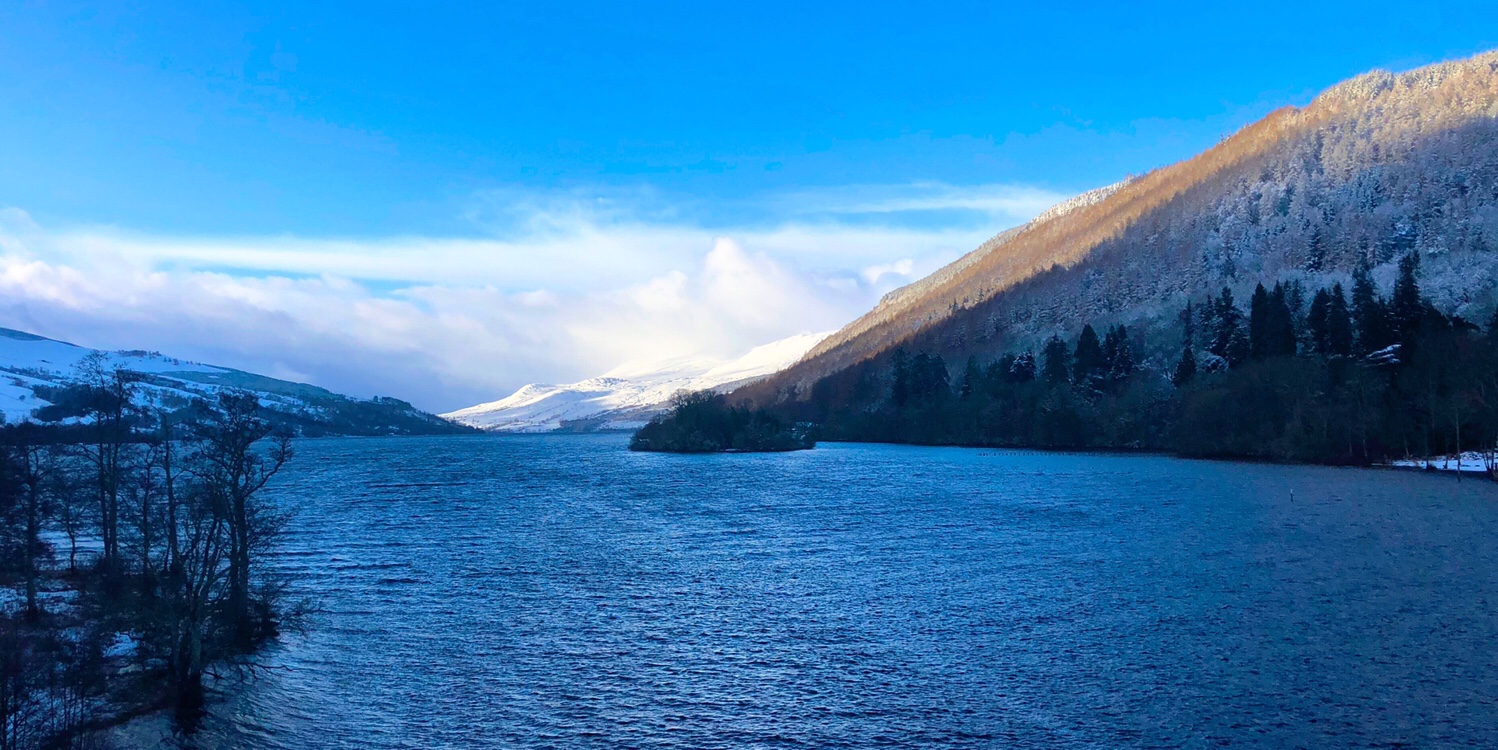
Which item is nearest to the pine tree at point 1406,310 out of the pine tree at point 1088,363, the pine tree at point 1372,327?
the pine tree at point 1372,327

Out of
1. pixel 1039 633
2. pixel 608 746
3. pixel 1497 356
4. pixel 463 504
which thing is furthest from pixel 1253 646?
pixel 1497 356

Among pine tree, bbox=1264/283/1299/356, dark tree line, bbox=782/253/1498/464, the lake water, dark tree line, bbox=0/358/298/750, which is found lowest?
the lake water

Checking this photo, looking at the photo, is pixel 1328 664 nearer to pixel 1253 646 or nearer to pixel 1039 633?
pixel 1253 646

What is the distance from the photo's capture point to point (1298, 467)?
114 m

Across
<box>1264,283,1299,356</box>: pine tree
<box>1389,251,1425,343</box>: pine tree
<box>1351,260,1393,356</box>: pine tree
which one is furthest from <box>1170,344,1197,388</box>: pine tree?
<box>1389,251,1425,343</box>: pine tree

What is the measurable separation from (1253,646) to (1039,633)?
24.7 ft

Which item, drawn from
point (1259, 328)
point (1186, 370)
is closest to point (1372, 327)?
point (1259, 328)

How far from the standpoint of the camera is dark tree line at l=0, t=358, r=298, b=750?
2403 cm

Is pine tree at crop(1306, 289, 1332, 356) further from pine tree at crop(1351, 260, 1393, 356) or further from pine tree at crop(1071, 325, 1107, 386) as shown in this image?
pine tree at crop(1071, 325, 1107, 386)

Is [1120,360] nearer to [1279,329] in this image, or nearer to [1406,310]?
[1279,329]

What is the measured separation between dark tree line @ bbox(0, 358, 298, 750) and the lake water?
7.00ft

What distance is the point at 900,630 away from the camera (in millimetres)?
35625

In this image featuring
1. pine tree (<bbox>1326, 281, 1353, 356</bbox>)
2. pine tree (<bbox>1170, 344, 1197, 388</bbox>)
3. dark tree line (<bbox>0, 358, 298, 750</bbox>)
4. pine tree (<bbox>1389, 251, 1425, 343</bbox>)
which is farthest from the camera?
pine tree (<bbox>1170, 344, 1197, 388</bbox>)

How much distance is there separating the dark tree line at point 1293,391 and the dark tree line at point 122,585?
381 feet
